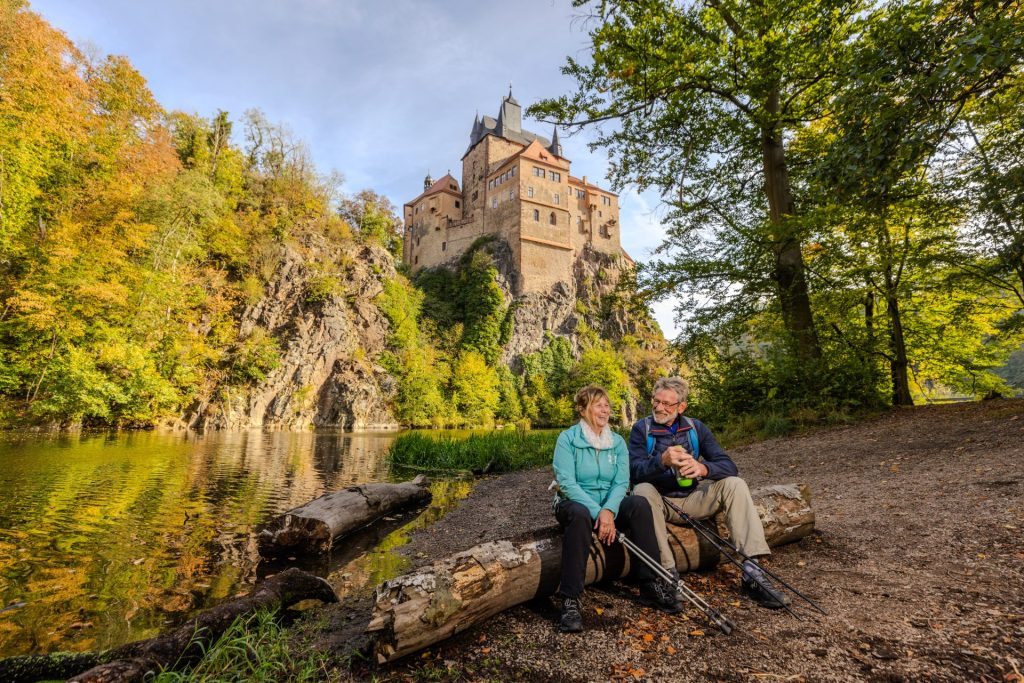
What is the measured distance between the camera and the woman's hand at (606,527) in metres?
3.38

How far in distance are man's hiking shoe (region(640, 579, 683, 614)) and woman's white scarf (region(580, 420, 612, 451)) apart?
97cm

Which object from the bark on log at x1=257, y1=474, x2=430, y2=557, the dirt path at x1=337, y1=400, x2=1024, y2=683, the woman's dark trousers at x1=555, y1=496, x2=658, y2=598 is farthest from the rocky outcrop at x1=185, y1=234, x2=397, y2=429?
the woman's dark trousers at x1=555, y1=496, x2=658, y2=598

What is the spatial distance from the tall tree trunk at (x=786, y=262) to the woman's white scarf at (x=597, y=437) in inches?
370

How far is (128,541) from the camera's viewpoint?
5383 millimetres

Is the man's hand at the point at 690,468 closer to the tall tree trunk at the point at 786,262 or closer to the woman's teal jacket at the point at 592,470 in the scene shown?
the woman's teal jacket at the point at 592,470

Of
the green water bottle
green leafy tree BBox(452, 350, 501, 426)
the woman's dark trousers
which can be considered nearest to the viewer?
the woman's dark trousers

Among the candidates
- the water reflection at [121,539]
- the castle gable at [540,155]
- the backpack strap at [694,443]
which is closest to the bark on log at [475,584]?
the backpack strap at [694,443]

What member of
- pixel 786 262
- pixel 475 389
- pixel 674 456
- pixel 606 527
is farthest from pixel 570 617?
pixel 475 389

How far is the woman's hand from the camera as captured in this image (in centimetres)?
338

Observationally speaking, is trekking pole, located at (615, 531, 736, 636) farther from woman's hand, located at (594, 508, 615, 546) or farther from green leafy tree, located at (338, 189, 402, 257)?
green leafy tree, located at (338, 189, 402, 257)

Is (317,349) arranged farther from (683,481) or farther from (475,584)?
(475,584)

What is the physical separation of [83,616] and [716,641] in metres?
4.50

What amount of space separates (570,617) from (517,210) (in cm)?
5306

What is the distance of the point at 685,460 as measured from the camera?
359cm
